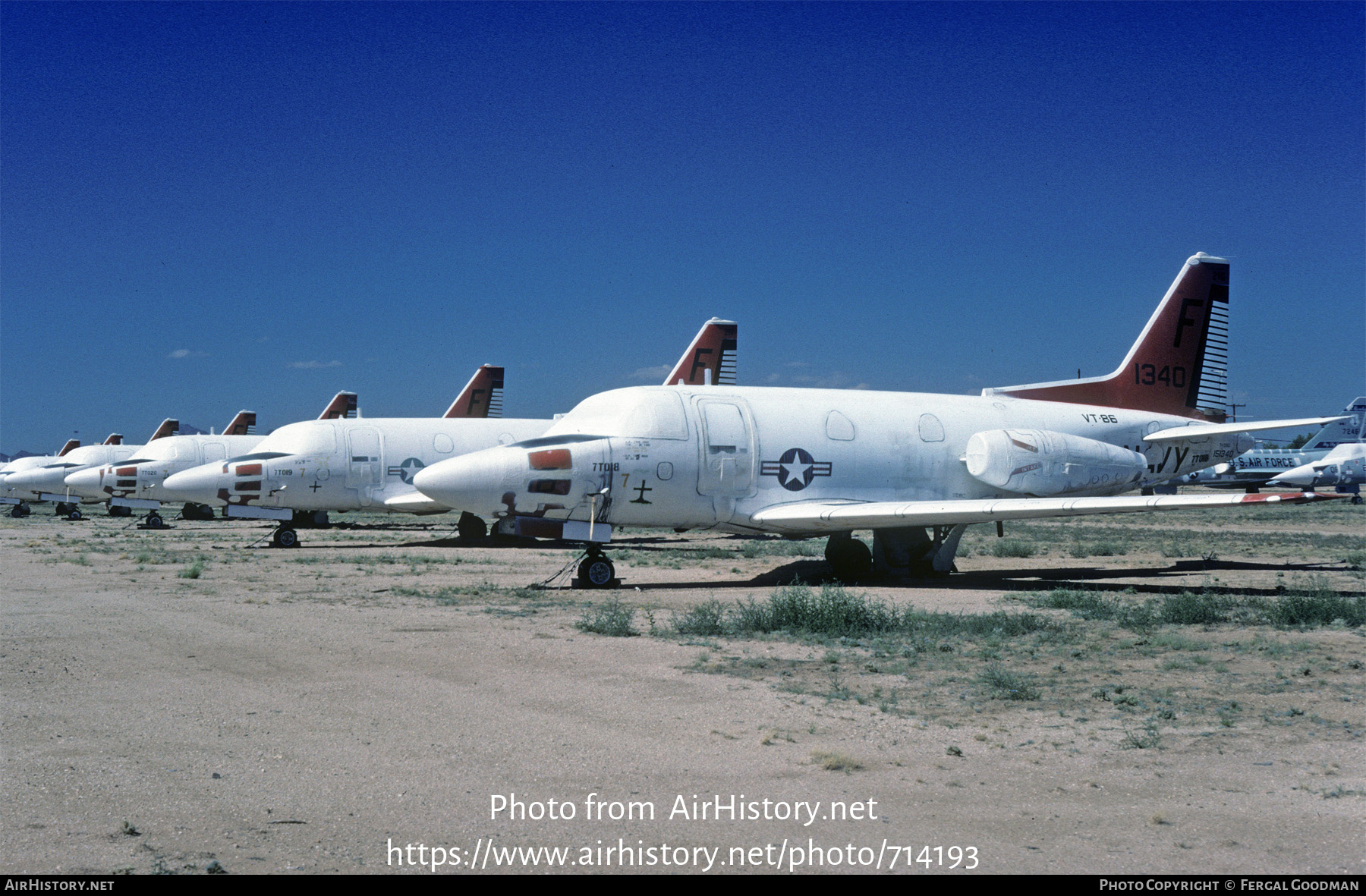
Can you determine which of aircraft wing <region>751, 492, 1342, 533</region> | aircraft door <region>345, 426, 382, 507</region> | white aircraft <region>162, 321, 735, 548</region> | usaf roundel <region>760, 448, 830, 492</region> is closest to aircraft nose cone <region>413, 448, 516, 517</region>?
aircraft wing <region>751, 492, 1342, 533</region>

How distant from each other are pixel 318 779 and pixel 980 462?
51.6 feet

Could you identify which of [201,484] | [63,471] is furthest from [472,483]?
[63,471]

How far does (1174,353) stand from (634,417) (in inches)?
476

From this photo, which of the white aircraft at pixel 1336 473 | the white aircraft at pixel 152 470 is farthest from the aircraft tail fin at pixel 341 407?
the white aircraft at pixel 1336 473

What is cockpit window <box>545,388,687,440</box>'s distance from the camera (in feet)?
59.5

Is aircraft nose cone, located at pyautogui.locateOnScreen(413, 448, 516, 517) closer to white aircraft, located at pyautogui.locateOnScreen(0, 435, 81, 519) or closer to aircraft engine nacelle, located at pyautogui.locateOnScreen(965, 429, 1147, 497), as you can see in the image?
aircraft engine nacelle, located at pyautogui.locateOnScreen(965, 429, 1147, 497)

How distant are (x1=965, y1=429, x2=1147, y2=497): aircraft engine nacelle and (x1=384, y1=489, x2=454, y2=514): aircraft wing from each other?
15001mm

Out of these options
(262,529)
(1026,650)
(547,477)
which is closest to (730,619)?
(1026,650)

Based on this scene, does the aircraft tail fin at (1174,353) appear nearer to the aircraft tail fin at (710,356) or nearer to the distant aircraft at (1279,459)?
the aircraft tail fin at (710,356)

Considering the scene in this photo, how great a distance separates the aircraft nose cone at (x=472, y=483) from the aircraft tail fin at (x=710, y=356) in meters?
14.1

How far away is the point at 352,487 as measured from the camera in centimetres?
3091

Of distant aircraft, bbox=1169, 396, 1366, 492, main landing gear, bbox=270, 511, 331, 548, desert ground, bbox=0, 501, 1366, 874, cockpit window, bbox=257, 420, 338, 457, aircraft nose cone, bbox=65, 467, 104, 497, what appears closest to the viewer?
desert ground, bbox=0, 501, 1366, 874

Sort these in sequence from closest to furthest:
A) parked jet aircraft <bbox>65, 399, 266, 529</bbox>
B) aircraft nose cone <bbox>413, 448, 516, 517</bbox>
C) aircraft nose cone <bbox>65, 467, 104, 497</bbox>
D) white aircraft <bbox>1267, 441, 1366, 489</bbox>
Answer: aircraft nose cone <bbox>413, 448, 516, 517</bbox>, parked jet aircraft <bbox>65, 399, 266, 529</bbox>, aircraft nose cone <bbox>65, 467, 104, 497</bbox>, white aircraft <bbox>1267, 441, 1366, 489</bbox>

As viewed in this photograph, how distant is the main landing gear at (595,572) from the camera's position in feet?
58.8
